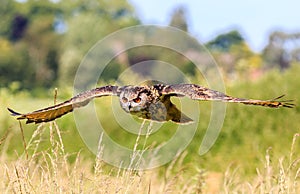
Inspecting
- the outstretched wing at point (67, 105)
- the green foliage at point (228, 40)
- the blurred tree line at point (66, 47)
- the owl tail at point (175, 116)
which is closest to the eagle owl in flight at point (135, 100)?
the outstretched wing at point (67, 105)

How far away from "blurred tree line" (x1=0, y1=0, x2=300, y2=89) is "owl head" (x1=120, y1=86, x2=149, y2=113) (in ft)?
93.7

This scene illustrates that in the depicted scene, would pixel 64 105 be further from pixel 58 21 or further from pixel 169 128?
pixel 58 21

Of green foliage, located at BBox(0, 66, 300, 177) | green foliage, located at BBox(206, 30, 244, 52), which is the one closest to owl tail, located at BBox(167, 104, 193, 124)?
green foliage, located at BBox(0, 66, 300, 177)

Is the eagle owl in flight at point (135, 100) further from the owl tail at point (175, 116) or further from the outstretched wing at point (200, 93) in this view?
the owl tail at point (175, 116)

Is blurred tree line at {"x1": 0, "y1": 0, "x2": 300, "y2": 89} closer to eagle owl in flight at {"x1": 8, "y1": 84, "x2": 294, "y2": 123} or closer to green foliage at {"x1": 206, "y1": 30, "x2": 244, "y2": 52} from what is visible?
green foliage at {"x1": 206, "y1": 30, "x2": 244, "y2": 52}

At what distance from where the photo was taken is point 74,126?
14.4 metres

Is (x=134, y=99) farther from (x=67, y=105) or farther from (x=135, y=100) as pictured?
(x=67, y=105)

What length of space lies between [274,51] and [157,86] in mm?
53276

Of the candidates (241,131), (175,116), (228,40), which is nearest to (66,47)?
(228,40)

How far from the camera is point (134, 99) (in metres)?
5.17

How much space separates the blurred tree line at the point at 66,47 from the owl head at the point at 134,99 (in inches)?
1125

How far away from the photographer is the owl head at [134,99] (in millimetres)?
5145

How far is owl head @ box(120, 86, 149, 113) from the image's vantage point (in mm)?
5145

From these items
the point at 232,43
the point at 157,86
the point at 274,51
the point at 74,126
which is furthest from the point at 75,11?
the point at 157,86
